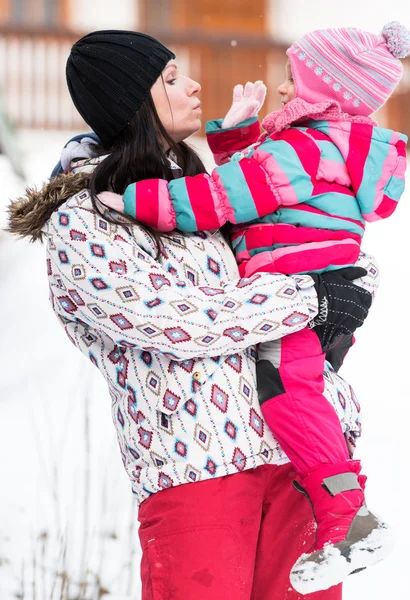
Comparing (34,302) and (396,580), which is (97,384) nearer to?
(34,302)

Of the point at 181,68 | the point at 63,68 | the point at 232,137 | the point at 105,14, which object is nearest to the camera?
the point at 232,137

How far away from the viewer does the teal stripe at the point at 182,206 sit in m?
1.51

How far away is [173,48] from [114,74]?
18.5 feet

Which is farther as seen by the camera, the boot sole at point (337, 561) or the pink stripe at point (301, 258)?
the pink stripe at point (301, 258)

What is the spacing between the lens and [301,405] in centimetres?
147

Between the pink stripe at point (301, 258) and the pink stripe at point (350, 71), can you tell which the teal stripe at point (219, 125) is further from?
the pink stripe at point (301, 258)

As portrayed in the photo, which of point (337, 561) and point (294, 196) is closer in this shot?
point (337, 561)

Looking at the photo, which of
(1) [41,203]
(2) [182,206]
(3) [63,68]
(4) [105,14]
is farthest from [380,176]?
(4) [105,14]

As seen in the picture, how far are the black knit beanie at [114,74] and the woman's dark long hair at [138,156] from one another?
0.07 feet

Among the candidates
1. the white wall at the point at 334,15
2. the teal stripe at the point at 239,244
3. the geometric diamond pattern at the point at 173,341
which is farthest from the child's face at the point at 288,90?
the white wall at the point at 334,15

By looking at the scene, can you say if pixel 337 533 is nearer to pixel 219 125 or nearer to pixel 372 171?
pixel 372 171

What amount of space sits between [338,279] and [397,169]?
0.27 meters

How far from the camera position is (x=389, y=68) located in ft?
5.44

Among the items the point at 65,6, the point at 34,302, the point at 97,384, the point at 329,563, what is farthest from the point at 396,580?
the point at 65,6
